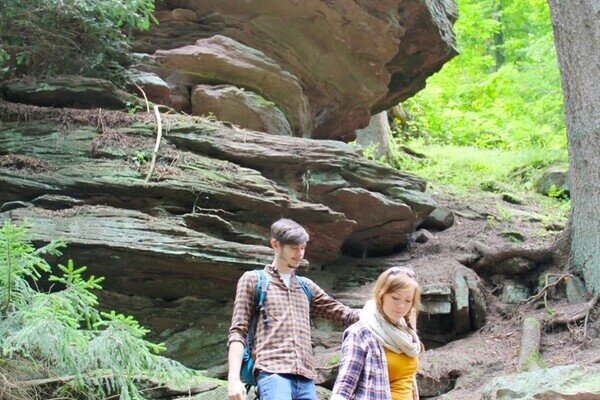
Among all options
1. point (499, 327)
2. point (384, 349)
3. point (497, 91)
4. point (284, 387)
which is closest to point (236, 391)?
point (284, 387)

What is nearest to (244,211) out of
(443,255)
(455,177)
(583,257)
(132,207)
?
(132,207)

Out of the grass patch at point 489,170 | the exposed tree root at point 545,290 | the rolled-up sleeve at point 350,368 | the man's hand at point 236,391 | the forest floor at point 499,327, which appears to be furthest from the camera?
the grass patch at point 489,170

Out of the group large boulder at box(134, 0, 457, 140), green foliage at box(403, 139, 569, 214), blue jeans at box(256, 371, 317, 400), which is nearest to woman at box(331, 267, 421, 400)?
blue jeans at box(256, 371, 317, 400)

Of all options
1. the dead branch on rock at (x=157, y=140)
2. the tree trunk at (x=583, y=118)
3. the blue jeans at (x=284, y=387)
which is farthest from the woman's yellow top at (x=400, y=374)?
the tree trunk at (x=583, y=118)

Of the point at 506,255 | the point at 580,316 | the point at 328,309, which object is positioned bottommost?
the point at 580,316

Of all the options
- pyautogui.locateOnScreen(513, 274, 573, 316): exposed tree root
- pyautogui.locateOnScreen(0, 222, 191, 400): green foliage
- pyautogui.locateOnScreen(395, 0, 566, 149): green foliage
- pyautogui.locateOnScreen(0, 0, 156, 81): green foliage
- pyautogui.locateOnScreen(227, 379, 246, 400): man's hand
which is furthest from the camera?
pyautogui.locateOnScreen(395, 0, 566, 149): green foliage

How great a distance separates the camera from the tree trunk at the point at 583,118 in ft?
28.8

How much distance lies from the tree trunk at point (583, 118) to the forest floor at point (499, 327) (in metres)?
0.53

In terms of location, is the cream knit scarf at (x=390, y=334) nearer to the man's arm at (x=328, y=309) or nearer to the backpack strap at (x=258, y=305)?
the man's arm at (x=328, y=309)

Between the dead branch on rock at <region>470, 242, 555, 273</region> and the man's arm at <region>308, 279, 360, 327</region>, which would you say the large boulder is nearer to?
the dead branch on rock at <region>470, 242, 555, 273</region>

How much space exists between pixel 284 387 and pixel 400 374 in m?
0.77

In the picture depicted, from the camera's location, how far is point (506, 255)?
1018 cm

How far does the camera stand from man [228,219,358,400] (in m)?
4.29

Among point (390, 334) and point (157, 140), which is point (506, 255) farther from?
point (390, 334)
